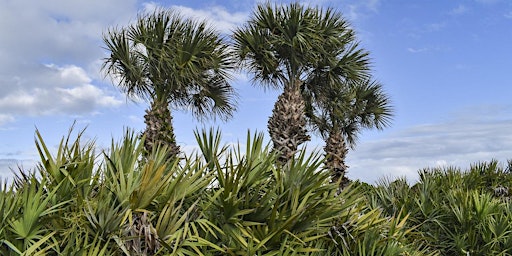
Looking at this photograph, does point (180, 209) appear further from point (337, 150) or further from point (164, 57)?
point (337, 150)

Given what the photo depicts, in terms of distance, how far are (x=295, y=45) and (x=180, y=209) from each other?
40.3 feet

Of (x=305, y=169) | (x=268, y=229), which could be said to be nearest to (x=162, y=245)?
(x=268, y=229)

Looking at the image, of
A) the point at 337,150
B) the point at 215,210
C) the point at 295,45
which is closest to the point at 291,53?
the point at 295,45

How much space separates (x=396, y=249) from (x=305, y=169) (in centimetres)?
152

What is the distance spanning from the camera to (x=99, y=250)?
15.7 feet

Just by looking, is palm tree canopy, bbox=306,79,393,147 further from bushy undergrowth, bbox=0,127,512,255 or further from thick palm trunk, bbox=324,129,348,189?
bushy undergrowth, bbox=0,127,512,255

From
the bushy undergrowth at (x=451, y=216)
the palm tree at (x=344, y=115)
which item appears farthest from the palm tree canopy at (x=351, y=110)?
the bushy undergrowth at (x=451, y=216)

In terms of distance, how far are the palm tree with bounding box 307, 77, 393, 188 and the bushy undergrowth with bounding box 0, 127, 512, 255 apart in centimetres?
1515

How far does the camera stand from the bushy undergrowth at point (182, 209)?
15.5 ft

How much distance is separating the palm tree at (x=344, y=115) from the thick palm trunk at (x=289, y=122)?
10.5ft

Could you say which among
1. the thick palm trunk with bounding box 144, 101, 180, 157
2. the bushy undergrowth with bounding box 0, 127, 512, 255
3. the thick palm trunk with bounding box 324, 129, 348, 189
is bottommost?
the bushy undergrowth with bounding box 0, 127, 512, 255

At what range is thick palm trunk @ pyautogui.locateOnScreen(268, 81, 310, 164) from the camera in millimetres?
17406

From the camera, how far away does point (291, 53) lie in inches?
683

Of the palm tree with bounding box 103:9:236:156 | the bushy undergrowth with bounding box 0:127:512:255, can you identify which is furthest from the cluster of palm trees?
the bushy undergrowth with bounding box 0:127:512:255
